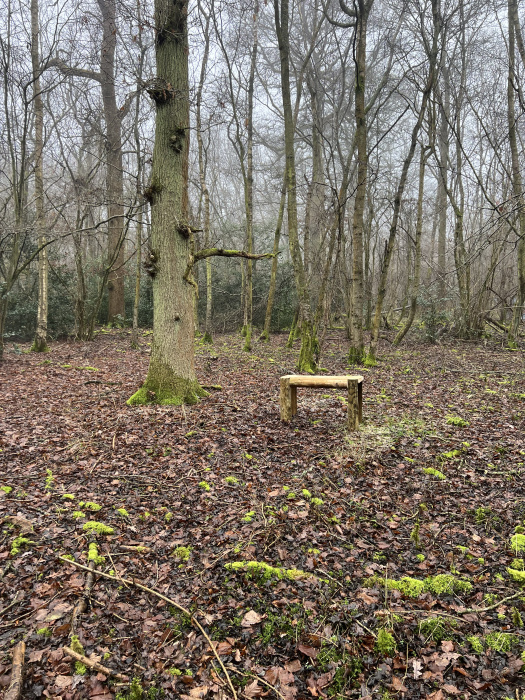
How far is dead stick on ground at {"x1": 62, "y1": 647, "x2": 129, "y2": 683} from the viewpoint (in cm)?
214

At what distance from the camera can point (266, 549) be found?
3133 millimetres

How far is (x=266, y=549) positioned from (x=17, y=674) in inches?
64.8

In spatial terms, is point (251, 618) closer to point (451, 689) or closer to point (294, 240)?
point (451, 689)

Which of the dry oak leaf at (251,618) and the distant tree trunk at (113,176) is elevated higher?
the distant tree trunk at (113,176)

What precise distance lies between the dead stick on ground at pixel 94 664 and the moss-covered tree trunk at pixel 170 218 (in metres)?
4.01

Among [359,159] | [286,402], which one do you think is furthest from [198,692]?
[359,159]

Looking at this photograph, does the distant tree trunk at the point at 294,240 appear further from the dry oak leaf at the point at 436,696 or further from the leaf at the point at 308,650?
the dry oak leaf at the point at 436,696

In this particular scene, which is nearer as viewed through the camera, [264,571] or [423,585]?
[423,585]

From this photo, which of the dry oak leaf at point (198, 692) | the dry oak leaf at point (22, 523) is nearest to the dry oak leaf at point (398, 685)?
the dry oak leaf at point (198, 692)

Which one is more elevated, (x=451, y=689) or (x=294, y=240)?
(x=294, y=240)

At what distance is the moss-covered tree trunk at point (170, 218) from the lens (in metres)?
6.05

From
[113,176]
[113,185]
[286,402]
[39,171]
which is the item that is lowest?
[286,402]

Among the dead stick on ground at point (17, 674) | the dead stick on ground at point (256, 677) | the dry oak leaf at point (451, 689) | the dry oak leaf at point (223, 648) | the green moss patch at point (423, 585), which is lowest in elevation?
the dead stick on ground at point (256, 677)

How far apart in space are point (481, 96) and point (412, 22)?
298 cm
